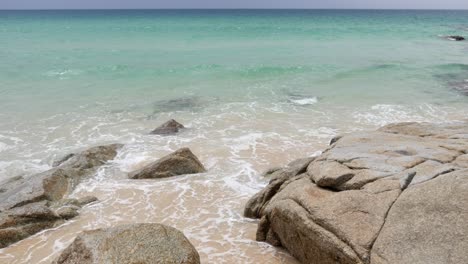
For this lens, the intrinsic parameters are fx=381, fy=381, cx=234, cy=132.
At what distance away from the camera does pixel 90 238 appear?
5.81 m

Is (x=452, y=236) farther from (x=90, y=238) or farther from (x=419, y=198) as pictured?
(x=90, y=238)

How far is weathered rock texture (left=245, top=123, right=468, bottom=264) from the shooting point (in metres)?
4.90

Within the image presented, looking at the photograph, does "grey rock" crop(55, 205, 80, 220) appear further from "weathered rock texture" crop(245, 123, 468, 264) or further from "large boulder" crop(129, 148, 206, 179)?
"weathered rock texture" crop(245, 123, 468, 264)

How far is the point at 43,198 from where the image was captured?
30.9ft

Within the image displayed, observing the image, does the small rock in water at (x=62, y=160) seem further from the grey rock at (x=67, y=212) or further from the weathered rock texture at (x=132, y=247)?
the weathered rock texture at (x=132, y=247)

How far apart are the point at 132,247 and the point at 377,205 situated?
3.63 meters

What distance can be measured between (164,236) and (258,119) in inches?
449

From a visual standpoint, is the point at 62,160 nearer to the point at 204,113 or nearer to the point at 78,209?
the point at 78,209

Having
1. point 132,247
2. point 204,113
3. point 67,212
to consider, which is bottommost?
point 204,113

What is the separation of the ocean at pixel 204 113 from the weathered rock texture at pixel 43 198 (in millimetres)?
258

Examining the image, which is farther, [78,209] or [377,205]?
[78,209]

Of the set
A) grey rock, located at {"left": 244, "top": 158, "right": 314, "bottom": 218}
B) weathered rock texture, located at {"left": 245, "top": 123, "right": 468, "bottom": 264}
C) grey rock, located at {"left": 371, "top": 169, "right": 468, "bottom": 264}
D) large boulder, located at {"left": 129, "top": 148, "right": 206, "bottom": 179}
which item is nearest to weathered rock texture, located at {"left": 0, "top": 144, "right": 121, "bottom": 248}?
large boulder, located at {"left": 129, "top": 148, "right": 206, "bottom": 179}

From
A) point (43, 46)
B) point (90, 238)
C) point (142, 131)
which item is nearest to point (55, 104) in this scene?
point (142, 131)

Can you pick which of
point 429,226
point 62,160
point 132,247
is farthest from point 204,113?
point 429,226
